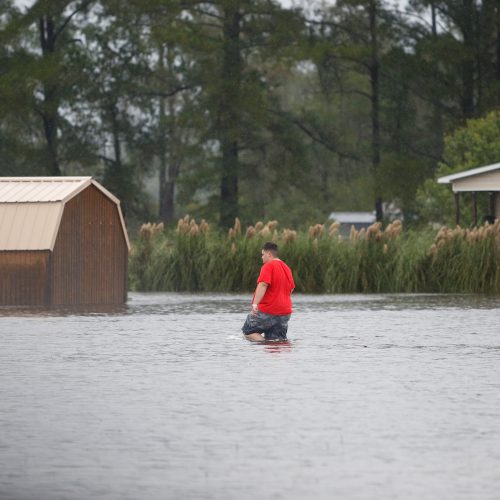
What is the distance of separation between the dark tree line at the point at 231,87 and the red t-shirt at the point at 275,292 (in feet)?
126

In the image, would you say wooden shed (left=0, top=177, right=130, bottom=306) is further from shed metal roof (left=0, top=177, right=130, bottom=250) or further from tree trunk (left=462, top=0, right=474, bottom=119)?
tree trunk (left=462, top=0, right=474, bottom=119)

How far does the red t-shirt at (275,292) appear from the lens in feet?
63.3

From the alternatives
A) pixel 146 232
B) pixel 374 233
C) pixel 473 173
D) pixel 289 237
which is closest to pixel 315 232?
pixel 289 237

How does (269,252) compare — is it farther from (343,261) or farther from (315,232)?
(315,232)

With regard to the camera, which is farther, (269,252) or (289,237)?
(289,237)

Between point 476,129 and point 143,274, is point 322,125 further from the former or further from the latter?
point 143,274

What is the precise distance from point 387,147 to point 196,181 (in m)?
7.88

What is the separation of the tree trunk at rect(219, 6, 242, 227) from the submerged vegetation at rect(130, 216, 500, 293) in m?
19.9

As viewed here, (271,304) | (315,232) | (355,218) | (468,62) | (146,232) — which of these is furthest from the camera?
(355,218)

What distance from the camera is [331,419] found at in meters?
11.8

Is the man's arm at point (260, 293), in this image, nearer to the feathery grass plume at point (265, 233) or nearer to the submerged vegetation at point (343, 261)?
the submerged vegetation at point (343, 261)

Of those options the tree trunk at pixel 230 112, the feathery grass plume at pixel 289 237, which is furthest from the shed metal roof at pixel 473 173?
the tree trunk at pixel 230 112

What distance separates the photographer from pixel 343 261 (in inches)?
1468

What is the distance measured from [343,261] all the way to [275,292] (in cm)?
1801
